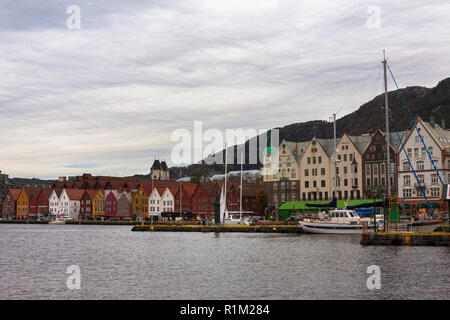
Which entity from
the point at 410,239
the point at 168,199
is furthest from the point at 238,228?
the point at 168,199

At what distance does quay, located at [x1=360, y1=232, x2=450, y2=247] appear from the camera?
6303 cm

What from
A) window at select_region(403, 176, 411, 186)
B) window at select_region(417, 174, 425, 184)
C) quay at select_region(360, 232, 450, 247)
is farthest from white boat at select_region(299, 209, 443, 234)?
window at select_region(403, 176, 411, 186)

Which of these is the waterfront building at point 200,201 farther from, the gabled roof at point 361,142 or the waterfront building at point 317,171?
the gabled roof at point 361,142

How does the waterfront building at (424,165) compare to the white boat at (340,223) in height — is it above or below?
above

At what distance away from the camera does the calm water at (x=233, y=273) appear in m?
35.0

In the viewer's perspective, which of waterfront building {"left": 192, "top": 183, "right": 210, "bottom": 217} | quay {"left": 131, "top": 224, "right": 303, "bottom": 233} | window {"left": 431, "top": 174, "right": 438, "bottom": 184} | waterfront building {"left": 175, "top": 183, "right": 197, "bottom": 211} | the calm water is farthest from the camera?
waterfront building {"left": 175, "top": 183, "right": 197, "bottom": 211}

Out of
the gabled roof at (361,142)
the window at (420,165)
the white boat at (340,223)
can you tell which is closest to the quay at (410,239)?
the white boat at (340,223)

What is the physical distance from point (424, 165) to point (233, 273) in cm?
8356

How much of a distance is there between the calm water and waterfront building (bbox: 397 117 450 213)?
5476 cm

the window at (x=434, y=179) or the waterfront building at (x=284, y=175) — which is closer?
the window at (x=434, y=179)

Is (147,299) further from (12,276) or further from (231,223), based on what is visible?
(231,223)

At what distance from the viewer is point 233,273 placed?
44.8 m

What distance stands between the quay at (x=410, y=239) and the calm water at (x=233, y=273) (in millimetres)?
1843

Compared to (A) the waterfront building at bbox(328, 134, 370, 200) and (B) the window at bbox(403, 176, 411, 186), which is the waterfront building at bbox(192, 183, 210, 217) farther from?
(B) the window at bbox(403, 176, 411, 186)
